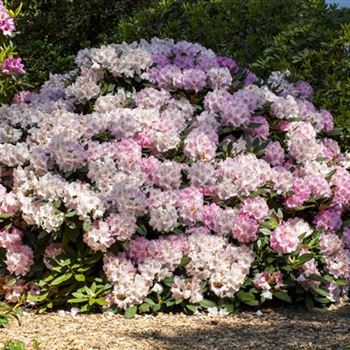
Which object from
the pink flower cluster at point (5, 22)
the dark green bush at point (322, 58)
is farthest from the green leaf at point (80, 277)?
the dark green bush at point (322, 58)

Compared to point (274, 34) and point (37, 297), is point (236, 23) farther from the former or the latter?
point (37, 297)

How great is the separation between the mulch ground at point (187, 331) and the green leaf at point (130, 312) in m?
0.04

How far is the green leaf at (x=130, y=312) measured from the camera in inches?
204

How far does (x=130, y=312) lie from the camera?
17.0ft

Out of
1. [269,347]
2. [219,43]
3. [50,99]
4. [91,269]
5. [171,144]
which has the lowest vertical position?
[269,347]

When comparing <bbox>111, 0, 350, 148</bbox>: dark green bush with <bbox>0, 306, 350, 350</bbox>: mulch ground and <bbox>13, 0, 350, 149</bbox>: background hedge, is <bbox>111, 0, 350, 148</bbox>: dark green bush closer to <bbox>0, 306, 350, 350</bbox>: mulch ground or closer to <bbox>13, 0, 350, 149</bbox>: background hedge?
<bbox>13, 0, 350, 149</bbox>: background hedge

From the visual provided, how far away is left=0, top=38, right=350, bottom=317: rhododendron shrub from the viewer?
17.3 ft

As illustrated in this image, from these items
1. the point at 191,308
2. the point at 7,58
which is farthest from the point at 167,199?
the point at 7,58

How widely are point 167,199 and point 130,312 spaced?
28.5 inches

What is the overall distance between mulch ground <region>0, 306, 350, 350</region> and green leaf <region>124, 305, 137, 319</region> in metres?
0.04

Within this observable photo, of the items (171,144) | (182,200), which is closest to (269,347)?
(182,200)

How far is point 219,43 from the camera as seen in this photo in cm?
771

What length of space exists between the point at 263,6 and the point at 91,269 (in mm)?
3358

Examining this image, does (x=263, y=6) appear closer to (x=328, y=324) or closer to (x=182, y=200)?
(x=182, y=200)
